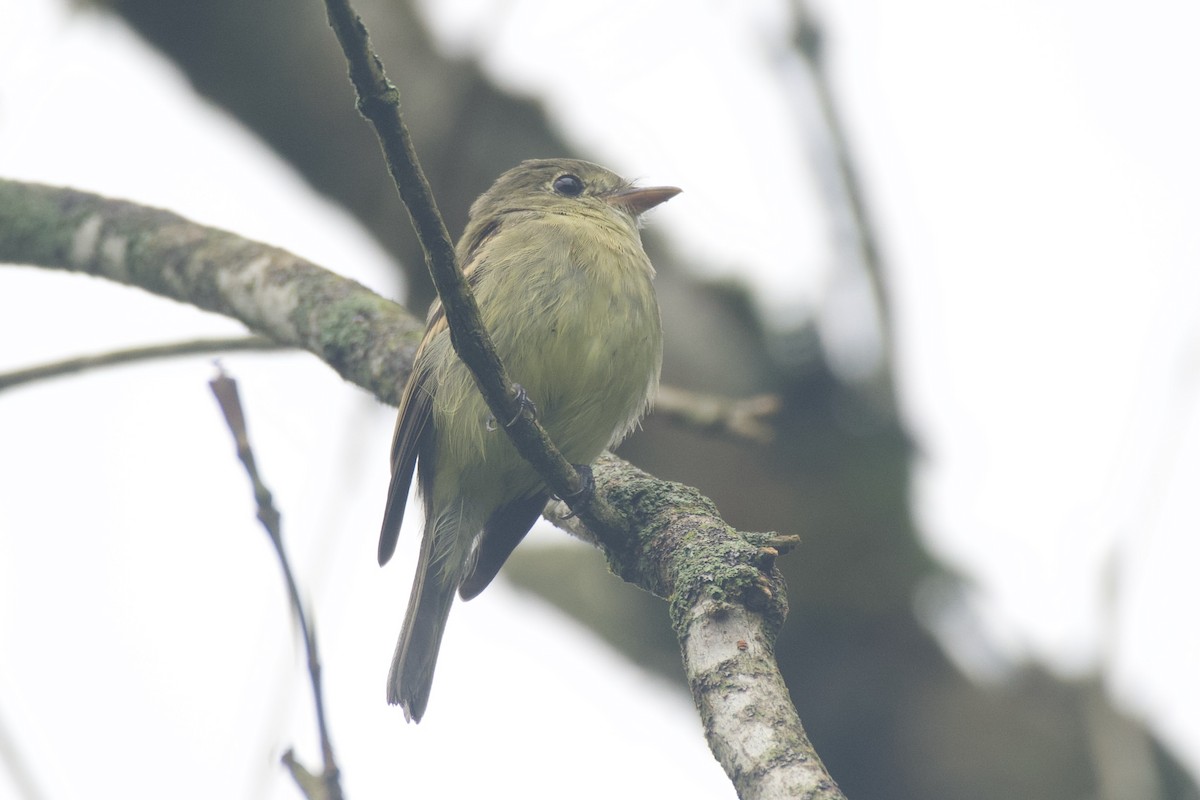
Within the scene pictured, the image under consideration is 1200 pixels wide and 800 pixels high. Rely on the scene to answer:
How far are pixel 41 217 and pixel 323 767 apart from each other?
2.89m

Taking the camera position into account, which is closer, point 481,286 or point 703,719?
point 703,719

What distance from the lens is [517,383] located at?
11.9 ft

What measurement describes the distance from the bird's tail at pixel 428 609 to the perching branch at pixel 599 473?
0.66 m

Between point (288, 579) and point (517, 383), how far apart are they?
5.93 ft

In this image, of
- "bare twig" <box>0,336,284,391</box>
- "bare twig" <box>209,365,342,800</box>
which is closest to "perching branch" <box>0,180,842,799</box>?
"bare twig" <box>0,336,284,391</box>

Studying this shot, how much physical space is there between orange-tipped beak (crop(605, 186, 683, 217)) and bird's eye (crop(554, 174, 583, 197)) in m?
0.13

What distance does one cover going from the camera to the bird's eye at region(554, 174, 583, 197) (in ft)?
16.4

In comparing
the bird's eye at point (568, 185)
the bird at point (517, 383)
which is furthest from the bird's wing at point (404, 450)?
the bird's eye at point (568, 185)

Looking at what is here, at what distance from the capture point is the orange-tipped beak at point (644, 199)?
4.96 meters

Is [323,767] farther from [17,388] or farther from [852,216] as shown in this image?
[852,216]

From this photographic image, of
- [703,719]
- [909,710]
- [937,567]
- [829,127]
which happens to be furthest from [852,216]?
[703,719]

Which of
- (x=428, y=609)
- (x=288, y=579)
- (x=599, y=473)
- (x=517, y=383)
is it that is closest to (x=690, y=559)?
(x=599, y=473)

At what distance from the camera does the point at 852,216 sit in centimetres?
405

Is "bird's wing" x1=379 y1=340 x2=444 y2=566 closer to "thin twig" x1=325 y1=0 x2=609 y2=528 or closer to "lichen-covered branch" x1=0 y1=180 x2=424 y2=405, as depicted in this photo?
"lichen-covered branch" x1=0 y1=180 x2=424 y2=405
